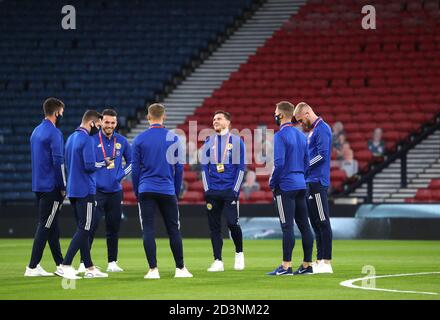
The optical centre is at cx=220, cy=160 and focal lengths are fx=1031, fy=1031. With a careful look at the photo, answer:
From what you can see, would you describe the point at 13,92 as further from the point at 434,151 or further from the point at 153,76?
the point at 434,151

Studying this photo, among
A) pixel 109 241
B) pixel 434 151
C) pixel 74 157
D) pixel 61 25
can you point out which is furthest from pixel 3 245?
pixel 61 25

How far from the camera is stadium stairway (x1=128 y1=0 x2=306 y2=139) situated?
32.9 meters

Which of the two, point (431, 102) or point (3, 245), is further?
point (431, 102)

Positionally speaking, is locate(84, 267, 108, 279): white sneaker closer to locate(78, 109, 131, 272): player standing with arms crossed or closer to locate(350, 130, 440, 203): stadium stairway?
locate(78, 109, 131, 272): player standing with arms crossed

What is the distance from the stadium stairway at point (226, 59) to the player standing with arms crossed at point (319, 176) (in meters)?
18.3

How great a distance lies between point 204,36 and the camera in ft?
114

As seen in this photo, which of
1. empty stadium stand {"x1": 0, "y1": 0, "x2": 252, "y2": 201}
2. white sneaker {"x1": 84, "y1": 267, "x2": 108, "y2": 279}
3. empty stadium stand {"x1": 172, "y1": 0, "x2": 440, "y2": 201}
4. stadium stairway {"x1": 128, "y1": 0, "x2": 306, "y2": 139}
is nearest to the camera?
white sneaker {"x1": 84, "y1": 267, "x2": 108, "y2": 279}

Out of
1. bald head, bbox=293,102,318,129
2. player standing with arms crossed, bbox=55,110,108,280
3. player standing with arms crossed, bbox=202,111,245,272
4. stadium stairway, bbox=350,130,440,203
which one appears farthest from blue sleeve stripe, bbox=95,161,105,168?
stadium stairway, bbox=350,130,440,203

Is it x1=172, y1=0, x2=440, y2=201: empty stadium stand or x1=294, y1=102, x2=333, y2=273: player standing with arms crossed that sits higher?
x1=172, y1=0, x2=440, y2=201: empty stadium stand

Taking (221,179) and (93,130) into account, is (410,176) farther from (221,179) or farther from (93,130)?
(93,130)

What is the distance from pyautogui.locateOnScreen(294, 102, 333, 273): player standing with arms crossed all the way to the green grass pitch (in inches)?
18.7

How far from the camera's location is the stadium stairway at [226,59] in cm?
3288

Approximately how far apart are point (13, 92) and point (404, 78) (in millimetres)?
12530

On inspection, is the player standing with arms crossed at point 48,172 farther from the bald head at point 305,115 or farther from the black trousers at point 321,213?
the black trousers at point 321,213
